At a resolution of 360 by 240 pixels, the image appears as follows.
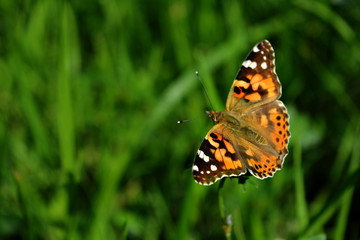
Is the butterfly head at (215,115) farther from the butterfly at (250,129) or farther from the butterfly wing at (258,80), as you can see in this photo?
the butterfly wing at (258,80)

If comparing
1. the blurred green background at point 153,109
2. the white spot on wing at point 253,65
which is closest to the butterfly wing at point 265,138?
the white spot on wing at point 253,65

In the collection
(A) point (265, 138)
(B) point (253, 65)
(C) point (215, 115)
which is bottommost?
(A) point (265, 138)

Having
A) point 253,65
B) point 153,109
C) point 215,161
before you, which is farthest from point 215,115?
point 153,109

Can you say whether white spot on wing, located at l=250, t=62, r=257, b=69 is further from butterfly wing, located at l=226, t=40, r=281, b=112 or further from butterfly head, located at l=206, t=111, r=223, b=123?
butterfly head, located at l=206, t=111, r=223, b=123

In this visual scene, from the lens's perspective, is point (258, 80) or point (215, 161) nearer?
point (215, 161)

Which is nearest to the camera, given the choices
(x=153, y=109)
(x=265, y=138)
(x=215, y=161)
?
(x=215, y=161)

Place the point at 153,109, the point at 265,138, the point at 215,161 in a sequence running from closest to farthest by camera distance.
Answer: the point at 215,161 < the point at 265,138 < the point at 153,109

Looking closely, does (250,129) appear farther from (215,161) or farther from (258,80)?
(215,161)
